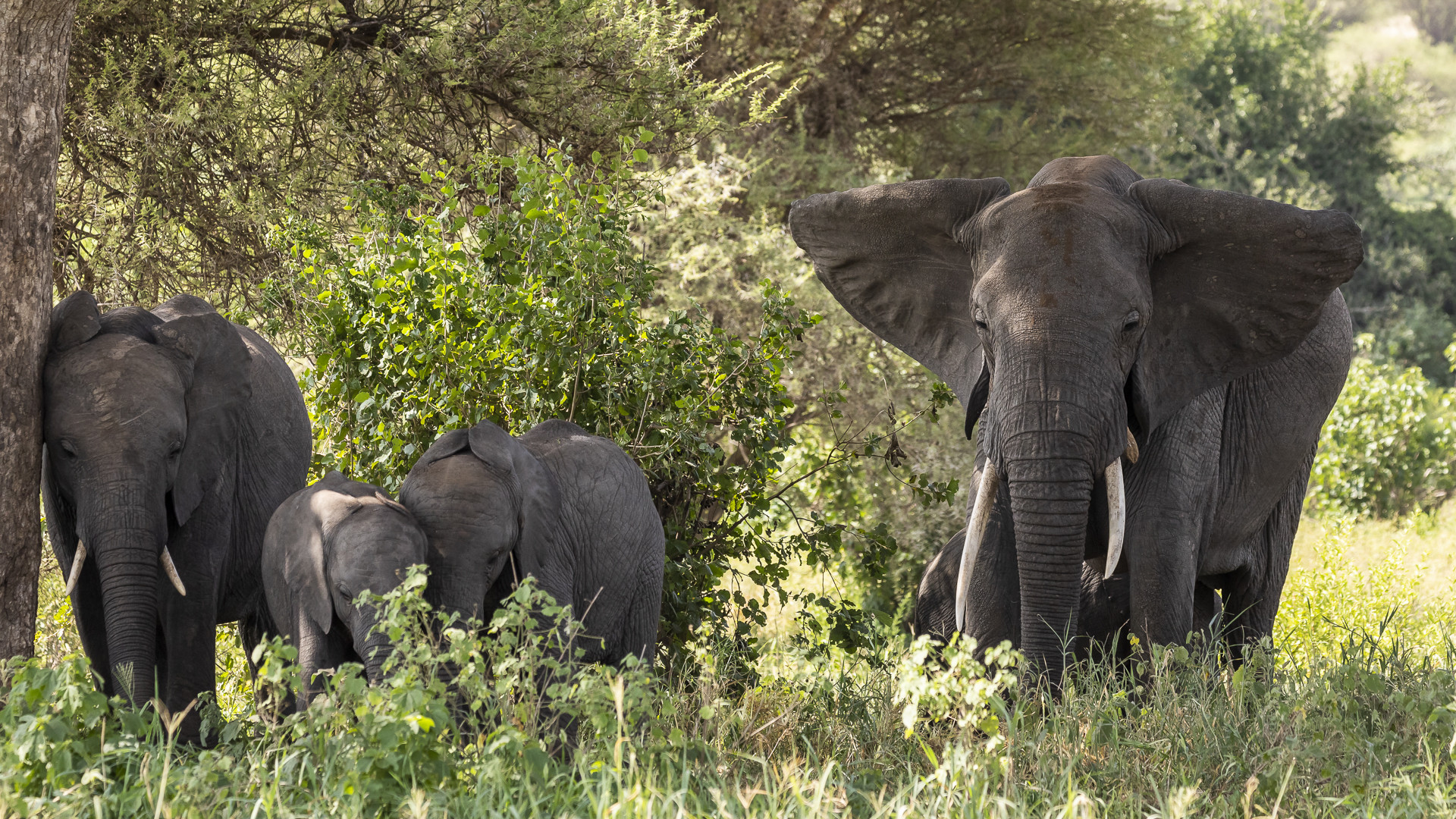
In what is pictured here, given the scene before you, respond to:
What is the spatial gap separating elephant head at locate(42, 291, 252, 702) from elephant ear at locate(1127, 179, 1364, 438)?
3.32 m

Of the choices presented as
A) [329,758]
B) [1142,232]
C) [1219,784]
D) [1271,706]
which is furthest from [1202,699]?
[329,758]

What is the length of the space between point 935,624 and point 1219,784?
2.66 m

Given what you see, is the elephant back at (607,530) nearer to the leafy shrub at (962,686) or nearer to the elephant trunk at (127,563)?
the elephant trunk at (127,563)

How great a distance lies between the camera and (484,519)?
190 inches

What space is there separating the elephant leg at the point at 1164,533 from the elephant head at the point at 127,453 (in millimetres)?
3400

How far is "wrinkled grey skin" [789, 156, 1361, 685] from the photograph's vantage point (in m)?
4.97

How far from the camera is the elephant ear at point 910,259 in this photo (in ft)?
18.6

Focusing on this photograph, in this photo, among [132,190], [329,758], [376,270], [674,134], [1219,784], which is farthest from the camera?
[674,134]

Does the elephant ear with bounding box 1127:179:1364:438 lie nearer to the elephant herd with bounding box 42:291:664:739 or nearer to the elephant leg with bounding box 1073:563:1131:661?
the elephant leg with bounding box 1073:563:1131:661

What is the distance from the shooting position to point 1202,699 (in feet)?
15.3

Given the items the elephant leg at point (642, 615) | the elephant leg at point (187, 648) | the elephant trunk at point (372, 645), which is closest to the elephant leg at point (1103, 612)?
the elephant leg at point (642, 615)

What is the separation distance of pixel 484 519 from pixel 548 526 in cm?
37

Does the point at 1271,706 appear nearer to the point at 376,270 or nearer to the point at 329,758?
the point at 329,758

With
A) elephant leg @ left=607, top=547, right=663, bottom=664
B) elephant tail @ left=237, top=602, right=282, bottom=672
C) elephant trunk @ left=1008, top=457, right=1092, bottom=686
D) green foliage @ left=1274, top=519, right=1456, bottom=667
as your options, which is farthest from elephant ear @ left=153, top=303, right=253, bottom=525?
green foliage @ left=1274, top=519, right=1456, bottom=667
